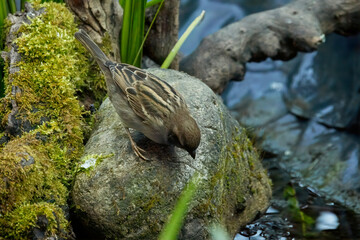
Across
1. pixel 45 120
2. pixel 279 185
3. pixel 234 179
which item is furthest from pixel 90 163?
pixel 279 185

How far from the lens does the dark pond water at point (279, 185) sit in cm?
488

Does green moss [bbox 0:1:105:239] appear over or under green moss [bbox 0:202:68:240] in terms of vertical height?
over

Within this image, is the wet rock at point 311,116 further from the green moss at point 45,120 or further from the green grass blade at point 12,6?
the green grass blade at point 12,6

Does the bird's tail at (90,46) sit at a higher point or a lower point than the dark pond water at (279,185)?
higher

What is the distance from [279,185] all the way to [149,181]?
3.00 m

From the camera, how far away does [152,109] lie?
369 cm

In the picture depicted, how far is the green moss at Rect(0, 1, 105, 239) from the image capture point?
10.5ft

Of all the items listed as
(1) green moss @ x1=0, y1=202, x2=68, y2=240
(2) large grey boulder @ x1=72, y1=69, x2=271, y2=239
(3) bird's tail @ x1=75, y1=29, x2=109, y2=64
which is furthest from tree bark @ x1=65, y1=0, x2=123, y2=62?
(1) green moss @ x1=0, y1=202, x2=68, y2=240

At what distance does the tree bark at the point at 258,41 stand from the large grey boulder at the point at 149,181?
230cm

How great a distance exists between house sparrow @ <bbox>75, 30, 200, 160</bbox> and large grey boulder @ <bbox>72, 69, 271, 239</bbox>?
0.18 metres

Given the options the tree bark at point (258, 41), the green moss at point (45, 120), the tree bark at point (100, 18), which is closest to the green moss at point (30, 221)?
the green moss at point (45, 120)

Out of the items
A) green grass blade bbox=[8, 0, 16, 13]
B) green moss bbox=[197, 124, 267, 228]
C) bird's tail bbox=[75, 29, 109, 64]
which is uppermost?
green grass blade bbox=[8, 0, 16, 13]

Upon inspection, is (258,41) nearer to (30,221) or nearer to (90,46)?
(90,46)

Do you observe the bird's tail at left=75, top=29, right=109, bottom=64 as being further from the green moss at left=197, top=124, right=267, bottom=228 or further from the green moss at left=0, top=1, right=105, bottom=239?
the green moss at left=197, top=124, right=267, bottom=228
